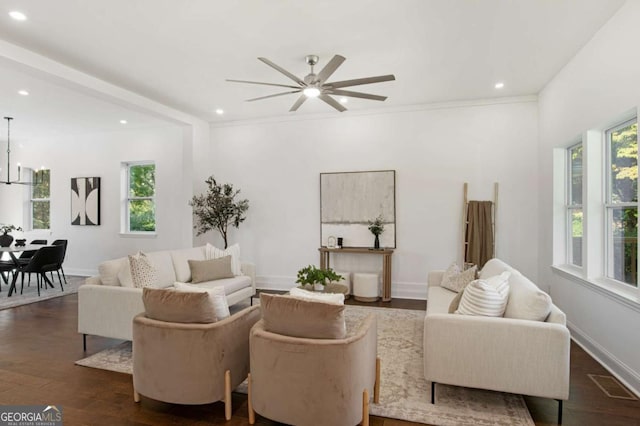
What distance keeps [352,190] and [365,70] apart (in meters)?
2.20

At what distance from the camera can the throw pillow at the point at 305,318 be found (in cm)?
209

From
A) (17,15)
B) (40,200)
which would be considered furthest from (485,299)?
(40,200)

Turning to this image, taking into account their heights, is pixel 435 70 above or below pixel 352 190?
above

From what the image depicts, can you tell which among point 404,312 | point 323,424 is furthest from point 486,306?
point 404,312

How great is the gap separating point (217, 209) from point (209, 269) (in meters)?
1.68

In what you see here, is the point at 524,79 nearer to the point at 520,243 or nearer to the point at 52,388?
the point at 520,243

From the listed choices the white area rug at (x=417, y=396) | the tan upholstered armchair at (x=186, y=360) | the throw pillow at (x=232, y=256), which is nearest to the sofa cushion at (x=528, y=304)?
the white area rug at (x=417, y=396)

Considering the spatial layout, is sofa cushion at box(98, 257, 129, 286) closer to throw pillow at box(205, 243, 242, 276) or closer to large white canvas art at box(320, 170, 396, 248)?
throw pillow at box(205, 243, 242, 276)

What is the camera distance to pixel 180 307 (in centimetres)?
242

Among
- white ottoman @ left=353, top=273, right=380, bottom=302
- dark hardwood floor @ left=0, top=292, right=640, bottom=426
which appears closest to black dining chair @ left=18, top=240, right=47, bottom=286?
dark hardwood floor @ left=0, top=292, right=640, bottom=426

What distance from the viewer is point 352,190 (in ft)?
20.0

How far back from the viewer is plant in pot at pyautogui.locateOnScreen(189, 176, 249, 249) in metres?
6.20

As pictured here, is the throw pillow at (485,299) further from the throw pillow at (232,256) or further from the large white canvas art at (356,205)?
the throw pillow at (232,256)

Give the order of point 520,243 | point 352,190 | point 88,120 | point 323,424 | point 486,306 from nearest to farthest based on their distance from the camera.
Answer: point 323,424 < point 486,306 < point 520,243 < point 352,190 < point 88,120
